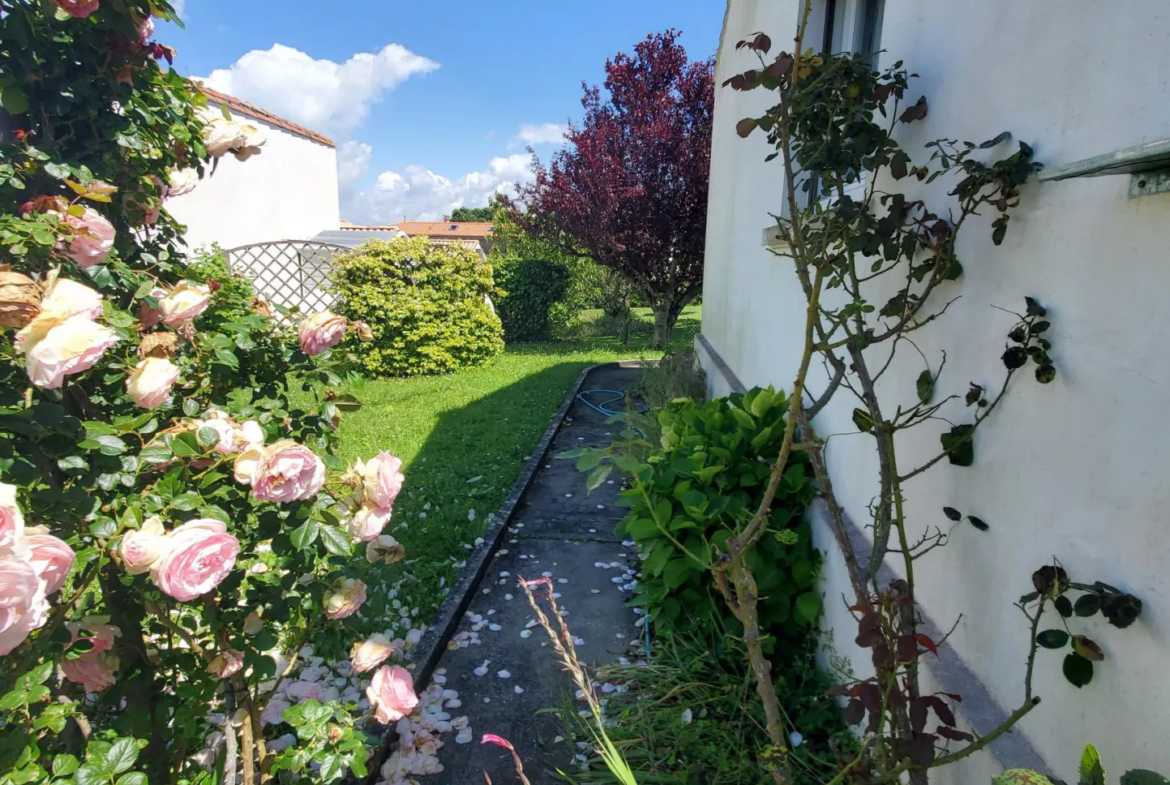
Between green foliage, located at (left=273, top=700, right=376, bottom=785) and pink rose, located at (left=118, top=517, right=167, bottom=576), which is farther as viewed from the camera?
green foliage, located at (left=273, top=700, right=376, bottom=785)

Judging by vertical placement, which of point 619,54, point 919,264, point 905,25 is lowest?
point 919,264

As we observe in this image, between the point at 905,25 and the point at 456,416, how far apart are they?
5.92 m

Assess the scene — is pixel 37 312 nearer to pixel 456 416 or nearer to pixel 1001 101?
pixel 1001 101

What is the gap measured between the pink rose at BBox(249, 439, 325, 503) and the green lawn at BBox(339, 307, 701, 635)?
49 centimetres

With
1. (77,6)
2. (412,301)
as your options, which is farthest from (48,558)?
(412,301)

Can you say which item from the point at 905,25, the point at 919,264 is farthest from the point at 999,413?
the point at 905,25

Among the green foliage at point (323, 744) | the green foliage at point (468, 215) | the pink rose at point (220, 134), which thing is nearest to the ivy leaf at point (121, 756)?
the green foliage at point (323, 744)

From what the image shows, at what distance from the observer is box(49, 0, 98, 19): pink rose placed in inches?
54.7

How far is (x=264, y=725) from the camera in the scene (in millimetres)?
2281

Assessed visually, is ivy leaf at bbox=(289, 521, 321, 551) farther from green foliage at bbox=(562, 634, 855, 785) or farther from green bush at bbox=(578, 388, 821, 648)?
green foliage at bbox=(562, 634, 855, 785)

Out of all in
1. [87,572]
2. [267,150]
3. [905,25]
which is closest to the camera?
[87,572]

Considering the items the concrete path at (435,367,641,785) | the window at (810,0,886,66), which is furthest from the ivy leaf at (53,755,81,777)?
the window at (810,0,886,66)

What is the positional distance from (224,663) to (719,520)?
177cm

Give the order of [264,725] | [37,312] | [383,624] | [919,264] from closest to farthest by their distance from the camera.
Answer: [37,312] → [919,264] → [264,725] → [383,624]
